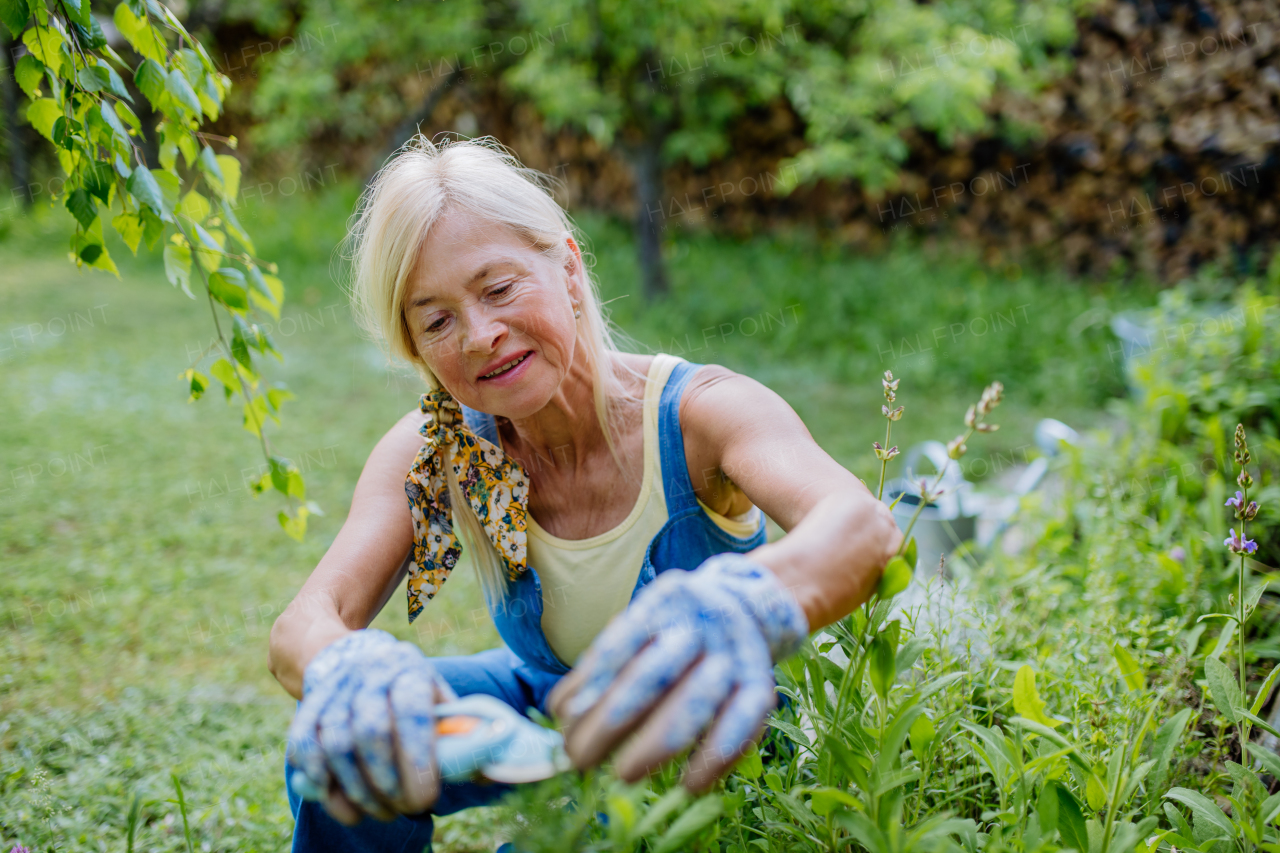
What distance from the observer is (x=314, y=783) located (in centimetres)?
91

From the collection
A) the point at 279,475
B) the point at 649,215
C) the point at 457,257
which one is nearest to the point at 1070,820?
the point at 457,257

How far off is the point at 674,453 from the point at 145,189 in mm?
986

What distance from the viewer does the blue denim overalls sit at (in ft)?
4.63

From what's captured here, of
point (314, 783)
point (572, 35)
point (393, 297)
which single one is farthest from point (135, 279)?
point (314, 783)

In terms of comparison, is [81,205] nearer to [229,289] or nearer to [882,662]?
[229,289]

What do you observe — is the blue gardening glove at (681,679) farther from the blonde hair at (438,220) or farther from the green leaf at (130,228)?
the green leaf at (130,228)

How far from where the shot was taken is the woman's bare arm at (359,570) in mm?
1163

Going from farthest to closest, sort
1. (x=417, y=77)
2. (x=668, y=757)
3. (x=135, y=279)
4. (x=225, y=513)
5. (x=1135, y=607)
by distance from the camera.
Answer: (x=417, y=77) < (x=135, y=279) < (x=225, y=513) < (x=1135, y=607) < (x=668, y=757)

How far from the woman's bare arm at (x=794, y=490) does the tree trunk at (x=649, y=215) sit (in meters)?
5.07

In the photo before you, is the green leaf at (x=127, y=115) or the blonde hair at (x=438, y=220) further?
the green leaf at (x=127, y=115)

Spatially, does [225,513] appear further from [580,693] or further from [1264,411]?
[1264,411]

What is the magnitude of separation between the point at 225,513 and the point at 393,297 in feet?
9.23

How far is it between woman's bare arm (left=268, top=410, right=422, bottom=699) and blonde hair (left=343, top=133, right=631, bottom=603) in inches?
4.1

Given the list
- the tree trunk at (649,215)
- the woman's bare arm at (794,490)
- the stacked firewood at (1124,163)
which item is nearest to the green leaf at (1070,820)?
the woman's bare arm at (794,490)
